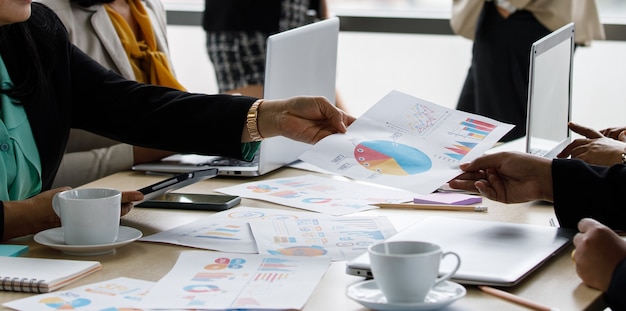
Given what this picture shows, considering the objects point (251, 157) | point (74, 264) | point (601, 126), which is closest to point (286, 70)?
point (251, 157)

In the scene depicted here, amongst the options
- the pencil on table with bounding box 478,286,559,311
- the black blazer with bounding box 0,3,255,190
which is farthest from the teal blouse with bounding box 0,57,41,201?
the pencil on table with bounding box 478,286,559,311

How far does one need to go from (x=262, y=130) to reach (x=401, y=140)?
0.29m

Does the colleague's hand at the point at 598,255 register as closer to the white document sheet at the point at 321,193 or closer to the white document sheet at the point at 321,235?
the white document sheet at the point at 321,235

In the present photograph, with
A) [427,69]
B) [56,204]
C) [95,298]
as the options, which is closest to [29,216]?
[56,204]

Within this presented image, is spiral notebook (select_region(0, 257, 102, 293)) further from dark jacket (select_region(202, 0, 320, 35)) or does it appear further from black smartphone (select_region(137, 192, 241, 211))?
dark jacket (select_region(202, 0, 320, 35))

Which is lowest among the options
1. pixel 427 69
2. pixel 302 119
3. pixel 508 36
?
pixel 427 69

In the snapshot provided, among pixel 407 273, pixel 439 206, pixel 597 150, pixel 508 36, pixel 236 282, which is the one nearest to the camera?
pixel 407 273

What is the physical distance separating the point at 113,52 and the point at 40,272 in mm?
1173

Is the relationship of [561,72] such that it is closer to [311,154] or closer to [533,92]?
[533,92]

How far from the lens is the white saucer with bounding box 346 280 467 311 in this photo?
1.08 m

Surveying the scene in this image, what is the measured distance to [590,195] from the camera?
4.85 ft

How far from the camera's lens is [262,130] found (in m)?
1.71

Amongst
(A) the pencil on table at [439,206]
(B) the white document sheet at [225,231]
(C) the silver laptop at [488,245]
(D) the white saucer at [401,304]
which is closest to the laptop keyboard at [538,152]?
(A) the pencil on table at [439,206]

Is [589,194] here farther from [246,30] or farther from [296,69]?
[246,30]
